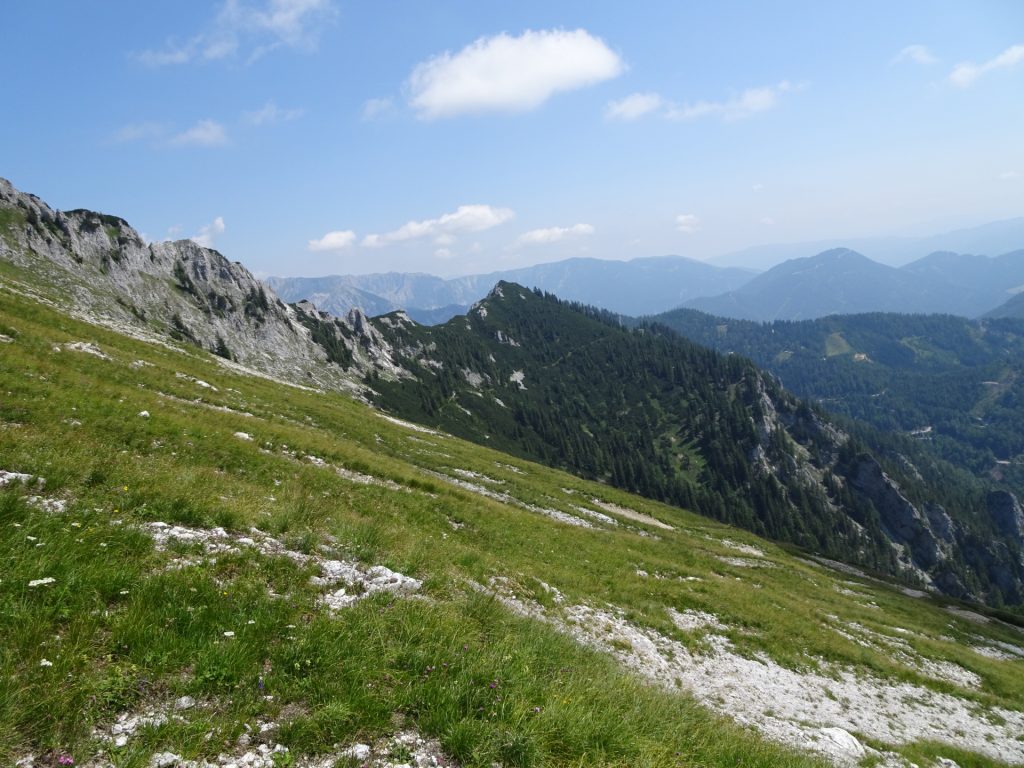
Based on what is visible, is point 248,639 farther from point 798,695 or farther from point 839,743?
point 798,695

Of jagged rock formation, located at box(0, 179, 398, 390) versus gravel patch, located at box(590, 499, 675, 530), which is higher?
jagged rock formation, located at box(0, 179, 398, 390)

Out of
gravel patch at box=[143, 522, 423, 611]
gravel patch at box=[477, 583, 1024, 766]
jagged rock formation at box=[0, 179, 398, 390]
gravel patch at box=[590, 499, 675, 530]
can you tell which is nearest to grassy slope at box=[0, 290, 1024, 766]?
gravel patch at box=[143, 522, 423, 611]

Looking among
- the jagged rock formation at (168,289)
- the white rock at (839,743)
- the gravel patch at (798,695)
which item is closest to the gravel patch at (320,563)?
the gravel patch at (798,695)

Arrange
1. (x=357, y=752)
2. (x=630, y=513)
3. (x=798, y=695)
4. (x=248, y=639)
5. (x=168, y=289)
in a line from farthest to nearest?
(x=168, y=289) → (x=630, y=513) → (x=798, y=695) → (x=248, y=639) → (x=357, y=752)

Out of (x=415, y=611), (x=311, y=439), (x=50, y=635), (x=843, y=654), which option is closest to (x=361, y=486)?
(x=311, y=439)

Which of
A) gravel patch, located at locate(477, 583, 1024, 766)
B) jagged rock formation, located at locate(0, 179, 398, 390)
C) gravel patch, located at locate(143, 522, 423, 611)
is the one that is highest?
jagged rock formation, located at locate(0, 179, 398, 390)

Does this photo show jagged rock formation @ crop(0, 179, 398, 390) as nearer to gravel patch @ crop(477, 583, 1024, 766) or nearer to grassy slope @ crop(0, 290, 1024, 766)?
grassy slope @ crop(0, 290, 1024, 766)

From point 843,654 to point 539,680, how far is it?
73.4 ft

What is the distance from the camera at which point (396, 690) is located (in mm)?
5984

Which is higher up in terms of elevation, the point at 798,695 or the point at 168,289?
the point at 168,289

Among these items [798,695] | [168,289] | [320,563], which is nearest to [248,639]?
[320,563]

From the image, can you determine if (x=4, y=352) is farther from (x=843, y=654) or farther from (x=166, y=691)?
(x=843, y=654)

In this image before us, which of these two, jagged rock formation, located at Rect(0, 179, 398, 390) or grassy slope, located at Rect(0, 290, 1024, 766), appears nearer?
grassy slope, located at Rect(0, 290, 1024, 766)

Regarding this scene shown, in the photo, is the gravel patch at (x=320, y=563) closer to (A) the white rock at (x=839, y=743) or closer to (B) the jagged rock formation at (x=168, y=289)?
(A) the white rock at (x=839, y=743)
